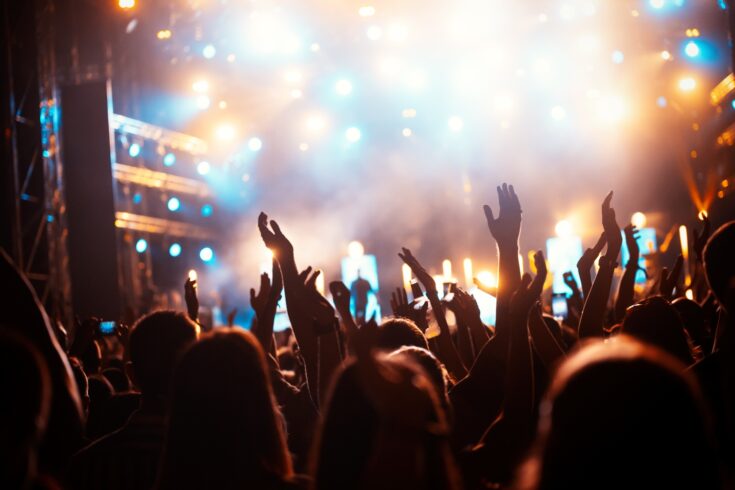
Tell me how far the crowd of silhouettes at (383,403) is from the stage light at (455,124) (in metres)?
17.1

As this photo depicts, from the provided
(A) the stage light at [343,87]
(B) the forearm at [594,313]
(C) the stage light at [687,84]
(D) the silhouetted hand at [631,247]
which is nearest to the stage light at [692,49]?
(C) the stage light at [687,84]

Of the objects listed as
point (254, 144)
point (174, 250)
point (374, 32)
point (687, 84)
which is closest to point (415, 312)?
point (687, 84)

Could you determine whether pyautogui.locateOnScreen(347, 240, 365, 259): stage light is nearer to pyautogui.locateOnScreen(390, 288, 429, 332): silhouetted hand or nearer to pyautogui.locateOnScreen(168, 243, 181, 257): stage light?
pyautogui.locateOnScreen(168, 243, 181, 257): stage light

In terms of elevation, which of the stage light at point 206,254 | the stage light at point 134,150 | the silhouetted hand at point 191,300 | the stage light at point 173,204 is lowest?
the silhouetted hand at point 191,300

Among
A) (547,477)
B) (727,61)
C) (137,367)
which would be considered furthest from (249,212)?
(547,477)

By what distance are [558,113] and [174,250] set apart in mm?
10006

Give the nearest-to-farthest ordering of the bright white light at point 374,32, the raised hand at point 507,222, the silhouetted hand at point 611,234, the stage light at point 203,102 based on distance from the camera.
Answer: the raised hand at point 507,222 < the silhouetted hand at point 611,234 < the bright white light at point 374,32 < the stage light at point 203,102

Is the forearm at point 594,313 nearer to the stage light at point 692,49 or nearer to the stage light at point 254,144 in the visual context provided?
the stage light at point 692,49

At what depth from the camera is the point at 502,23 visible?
64.0 ft

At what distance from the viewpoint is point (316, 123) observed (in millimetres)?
21781

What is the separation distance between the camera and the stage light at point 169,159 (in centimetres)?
1922

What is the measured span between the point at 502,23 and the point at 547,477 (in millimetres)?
19087

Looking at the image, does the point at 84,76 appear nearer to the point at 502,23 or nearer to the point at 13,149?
the point at 13,149

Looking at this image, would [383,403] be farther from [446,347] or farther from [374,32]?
[374,32]
